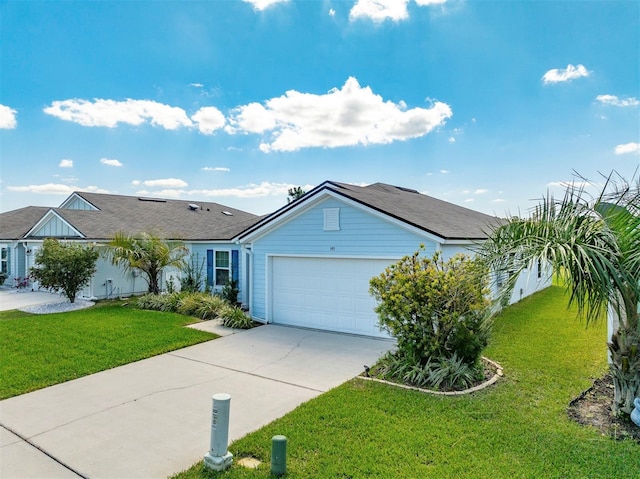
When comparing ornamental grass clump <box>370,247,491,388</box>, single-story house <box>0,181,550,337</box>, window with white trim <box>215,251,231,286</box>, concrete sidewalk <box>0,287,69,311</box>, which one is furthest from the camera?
window with white trim <box>215,251,231,286</box>

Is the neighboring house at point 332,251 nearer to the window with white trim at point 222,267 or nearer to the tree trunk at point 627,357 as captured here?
the window with white trim at point 222,267

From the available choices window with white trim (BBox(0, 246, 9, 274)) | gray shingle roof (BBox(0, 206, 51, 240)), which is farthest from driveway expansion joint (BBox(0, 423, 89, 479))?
window with white trim (BBox(0, 246, 9, 274))

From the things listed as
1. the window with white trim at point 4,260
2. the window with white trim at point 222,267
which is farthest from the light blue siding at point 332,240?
the window with white trim at point 4,260

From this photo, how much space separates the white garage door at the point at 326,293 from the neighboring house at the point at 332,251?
27mm

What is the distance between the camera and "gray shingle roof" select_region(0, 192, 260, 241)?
1805cm

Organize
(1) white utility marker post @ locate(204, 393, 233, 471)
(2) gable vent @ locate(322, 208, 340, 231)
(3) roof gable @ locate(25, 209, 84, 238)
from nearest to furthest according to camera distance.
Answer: (1) white utility marker post @ locate(204, 393, 233, 471) < (2) gable vent @ locate(322, 208, 340, 231) < (3) roof gable @ locate(25, 209, 84, 238)

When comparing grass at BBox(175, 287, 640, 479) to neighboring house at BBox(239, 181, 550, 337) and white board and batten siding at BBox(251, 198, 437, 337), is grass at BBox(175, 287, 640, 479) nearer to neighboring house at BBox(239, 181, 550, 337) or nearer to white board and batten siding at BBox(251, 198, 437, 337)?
white board and batten siding at BBox(251, 198, 437, 337)

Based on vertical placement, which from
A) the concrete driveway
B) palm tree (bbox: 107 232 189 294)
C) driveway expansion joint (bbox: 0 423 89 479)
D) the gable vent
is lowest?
the concrete driveway

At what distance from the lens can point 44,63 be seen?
13.4m

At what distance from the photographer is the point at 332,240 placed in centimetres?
1091

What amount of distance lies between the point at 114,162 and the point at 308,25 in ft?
50.5

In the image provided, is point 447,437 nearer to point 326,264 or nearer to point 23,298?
point 326,264

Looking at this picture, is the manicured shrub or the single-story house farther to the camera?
the manicured shrub

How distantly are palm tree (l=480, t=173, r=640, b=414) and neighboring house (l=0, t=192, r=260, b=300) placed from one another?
39.7ft
